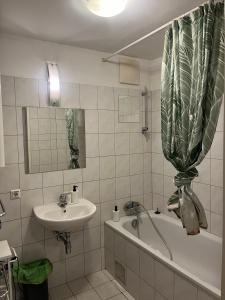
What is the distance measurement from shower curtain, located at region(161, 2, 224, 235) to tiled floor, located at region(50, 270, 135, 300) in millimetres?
1421

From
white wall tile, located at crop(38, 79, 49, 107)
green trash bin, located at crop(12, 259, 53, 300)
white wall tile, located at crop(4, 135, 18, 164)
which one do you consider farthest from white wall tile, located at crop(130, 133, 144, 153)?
green trash bin, located at crop(12, 259, 53, 300)

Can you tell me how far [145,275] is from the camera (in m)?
2.01

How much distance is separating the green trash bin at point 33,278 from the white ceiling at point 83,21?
204cm

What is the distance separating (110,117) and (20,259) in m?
1.69

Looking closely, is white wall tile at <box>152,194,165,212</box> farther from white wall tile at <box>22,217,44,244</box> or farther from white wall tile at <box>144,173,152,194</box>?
white wall tile at <box>22,217,44,244</box>

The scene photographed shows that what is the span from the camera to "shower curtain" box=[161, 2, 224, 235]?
112 centimetres

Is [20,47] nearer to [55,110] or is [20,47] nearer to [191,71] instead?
[55,110]

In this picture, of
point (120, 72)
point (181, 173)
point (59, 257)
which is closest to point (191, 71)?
point (181, 173)

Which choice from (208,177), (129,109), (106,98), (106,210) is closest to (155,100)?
(129,109)

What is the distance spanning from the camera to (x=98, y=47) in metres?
2.35

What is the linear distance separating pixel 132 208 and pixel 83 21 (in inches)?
80.2

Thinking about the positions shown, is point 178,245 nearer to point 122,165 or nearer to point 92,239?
point 92,239

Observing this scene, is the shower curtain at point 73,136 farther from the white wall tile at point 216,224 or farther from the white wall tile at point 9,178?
the white wall tile at point 216,224

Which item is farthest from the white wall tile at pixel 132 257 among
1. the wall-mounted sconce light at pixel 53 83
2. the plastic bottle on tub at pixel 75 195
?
the wall-mounted sconce light at pixel 53 83
